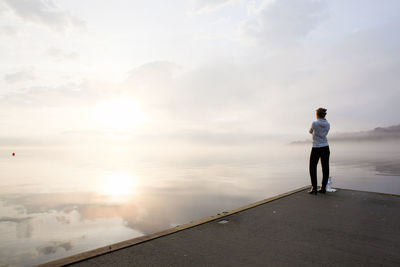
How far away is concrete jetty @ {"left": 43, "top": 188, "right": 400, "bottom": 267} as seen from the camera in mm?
2670

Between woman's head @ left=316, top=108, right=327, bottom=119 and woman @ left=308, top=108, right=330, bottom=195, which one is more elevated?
woman's head @ left=316, top=108, right=327, bottom=119

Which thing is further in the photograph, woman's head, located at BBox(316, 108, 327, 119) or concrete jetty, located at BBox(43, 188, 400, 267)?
woman's head, located at BBox(316, 108, 327, 119)

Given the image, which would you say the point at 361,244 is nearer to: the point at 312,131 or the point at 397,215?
the point at 397,215

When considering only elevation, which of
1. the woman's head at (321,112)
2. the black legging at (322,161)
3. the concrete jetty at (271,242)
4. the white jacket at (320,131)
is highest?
the woman's head at (321,112)

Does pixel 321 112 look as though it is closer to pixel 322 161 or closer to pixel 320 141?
pixel 320 141

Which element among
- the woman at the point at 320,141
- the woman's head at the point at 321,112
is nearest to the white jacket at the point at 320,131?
the woman at the point at 320,141

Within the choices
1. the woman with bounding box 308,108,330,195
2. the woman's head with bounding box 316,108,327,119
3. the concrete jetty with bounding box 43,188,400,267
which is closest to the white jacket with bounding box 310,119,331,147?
the woman with bounding box 308,108,330,195

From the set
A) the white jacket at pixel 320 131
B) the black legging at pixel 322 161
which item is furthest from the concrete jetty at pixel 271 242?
the white jacket at pixel 320 131

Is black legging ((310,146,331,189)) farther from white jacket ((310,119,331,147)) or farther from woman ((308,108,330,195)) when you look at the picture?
white jacket ((310,119,331,147))

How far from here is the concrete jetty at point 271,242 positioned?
8.76ft

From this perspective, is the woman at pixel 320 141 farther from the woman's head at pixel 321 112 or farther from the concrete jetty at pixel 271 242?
the concrete jetty at pixel 271 242

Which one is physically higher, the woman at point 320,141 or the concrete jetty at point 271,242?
the woman at point 320,141

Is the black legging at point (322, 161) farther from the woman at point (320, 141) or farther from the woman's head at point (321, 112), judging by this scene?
the woman's head at point (321, 112)

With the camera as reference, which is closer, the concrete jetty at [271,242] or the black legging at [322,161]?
the concrete jetty at [271,242]
